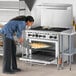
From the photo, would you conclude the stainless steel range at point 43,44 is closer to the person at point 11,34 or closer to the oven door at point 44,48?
the oven door at point 44,48

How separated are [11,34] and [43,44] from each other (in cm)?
77

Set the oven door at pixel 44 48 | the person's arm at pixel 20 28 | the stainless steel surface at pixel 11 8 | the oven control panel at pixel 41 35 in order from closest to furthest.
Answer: the person's arm at pixel 20 28
the oven control panel at pixel 41 35
the oven door at pixel 44 48
the stainless steel surface at pixel 11 8

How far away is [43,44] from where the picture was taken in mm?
4895

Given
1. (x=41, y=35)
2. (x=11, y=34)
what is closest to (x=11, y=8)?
(x=41, y=35)

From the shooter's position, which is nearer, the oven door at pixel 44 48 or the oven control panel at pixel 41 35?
the oven control panel at pixel 41 35

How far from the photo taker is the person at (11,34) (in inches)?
171

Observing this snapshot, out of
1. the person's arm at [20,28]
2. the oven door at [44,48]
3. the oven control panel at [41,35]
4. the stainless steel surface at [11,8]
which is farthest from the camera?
the stainless steel surface at [11,8]

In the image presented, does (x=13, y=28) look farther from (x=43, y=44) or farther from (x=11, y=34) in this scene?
(x=43, y=44)

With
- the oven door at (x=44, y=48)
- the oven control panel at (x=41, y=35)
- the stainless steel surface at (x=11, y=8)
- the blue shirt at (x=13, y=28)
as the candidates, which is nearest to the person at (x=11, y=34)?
the blue shirt at (x=13, y=28)

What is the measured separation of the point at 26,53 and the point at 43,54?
38cm

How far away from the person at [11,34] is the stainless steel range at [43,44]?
42cm

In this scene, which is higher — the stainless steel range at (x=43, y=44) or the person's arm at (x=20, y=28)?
the person's arm at (x=20, y=28)

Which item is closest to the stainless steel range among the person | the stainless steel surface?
the person

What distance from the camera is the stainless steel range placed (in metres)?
4.64
